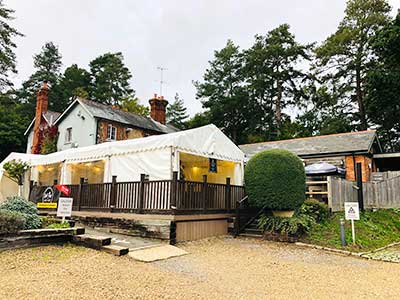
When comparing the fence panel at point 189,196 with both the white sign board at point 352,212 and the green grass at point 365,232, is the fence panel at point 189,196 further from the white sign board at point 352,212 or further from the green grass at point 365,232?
the white sign board at point 352,212

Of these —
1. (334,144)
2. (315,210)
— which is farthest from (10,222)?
(334,144)

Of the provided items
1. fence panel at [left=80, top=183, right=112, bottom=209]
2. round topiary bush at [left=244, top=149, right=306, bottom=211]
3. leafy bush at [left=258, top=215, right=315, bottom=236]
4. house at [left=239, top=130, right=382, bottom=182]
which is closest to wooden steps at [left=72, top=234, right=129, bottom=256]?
fence panel at [left=80, top=183, right=112, bottom=209]

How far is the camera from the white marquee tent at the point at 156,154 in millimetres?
9812

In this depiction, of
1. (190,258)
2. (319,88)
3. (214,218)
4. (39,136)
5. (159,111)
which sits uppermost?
(319,88)

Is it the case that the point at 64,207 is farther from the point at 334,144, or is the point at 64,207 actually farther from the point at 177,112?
the point at 177,112

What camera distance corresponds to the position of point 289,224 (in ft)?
31.5

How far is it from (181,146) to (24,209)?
4649 mm

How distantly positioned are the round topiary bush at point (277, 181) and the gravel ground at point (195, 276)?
2.54 metres

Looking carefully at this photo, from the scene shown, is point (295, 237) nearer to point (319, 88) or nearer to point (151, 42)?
point (151, 42)

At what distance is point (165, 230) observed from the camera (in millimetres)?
8648

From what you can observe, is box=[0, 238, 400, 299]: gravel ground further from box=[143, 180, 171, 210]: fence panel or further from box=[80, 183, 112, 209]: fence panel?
box=[80, 183, 112, 209]: fence panel

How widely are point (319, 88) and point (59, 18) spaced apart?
2515cm

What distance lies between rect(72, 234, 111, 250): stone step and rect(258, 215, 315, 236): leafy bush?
514 centimetres

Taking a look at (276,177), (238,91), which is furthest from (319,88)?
(276,177)
